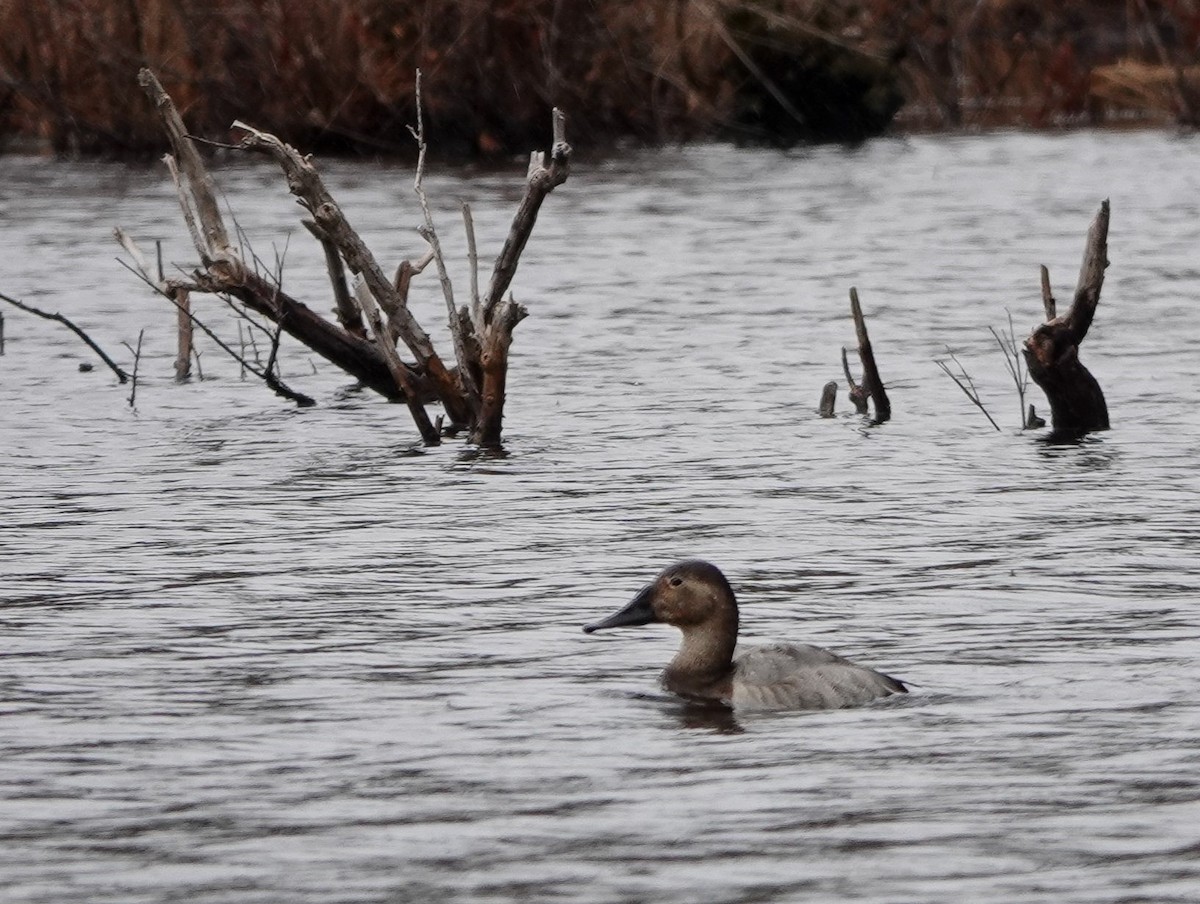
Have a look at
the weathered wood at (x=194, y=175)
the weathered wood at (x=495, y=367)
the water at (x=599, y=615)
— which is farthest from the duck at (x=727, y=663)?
the weathered wood at (x=194, y=175)

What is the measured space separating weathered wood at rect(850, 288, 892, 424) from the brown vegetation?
15.5m

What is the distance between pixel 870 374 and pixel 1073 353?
1238 millimetres

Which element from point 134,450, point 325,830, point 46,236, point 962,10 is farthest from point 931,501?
point 962,10

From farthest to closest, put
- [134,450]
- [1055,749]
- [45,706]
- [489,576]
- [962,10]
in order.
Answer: [962,10], [134,450], [489,576], [45,706], [1055,749]

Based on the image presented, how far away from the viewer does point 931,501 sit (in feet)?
40.3

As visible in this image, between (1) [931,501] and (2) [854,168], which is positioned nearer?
(1) [931,501]

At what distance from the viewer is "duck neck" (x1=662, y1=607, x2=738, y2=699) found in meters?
8.43

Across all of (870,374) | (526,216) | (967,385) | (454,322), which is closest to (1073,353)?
(870,374)

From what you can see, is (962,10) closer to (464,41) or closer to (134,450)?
(464,41)

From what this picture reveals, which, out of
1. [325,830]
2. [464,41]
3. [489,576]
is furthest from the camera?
[464,41]

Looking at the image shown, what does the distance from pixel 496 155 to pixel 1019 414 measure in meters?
21.7

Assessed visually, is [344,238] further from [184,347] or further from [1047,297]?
[184,347]

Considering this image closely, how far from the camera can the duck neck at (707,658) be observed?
8430 mm

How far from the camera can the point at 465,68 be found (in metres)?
34.3
